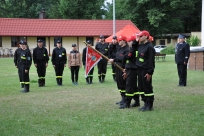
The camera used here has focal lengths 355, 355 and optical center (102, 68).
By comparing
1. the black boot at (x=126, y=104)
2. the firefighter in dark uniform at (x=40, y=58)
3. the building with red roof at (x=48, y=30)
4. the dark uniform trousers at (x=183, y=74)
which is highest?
the building with red roof at (x=48, y=30)

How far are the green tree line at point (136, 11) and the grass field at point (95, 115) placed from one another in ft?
147

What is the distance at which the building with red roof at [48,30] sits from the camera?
47.3 m

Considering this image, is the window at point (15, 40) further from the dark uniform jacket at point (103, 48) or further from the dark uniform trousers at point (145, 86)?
the dark uniform trousers at point (145, 86)

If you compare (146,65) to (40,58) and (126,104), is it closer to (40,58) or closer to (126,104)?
(126,104)

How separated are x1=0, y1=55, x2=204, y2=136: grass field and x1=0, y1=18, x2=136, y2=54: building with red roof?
34837mm

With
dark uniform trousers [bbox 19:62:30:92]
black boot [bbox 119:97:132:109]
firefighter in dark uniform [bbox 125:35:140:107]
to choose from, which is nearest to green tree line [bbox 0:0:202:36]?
dark uniform trousers [bbox 19:62:30:92]

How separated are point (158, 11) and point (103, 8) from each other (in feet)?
50.0

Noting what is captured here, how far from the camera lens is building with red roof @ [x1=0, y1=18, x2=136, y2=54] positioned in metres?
47.3

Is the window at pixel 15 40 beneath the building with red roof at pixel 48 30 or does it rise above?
beneath

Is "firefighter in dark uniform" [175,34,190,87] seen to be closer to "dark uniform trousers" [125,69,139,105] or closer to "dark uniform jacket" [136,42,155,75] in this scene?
"dark uniform trousers" [125,69,139,105]

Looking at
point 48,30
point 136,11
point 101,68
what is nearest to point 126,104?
point 101,68

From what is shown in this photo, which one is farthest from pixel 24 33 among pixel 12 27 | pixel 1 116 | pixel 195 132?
pixel 195 132

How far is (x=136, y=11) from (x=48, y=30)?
17.3m

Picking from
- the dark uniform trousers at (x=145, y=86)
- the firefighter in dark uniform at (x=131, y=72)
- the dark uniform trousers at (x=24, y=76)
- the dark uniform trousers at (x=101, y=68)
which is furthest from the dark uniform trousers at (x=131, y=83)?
the dark uniform trousers at (x=101, y=68)
